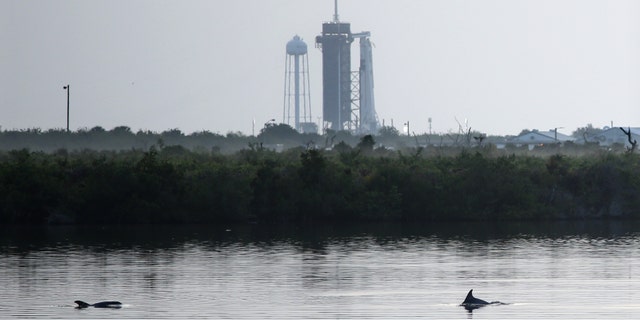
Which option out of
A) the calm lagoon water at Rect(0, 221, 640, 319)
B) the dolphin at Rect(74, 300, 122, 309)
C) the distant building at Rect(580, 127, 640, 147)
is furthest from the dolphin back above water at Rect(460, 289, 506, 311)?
the distant building at Rect(580, 127, 640, 147)

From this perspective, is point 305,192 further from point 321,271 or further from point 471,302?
point 471,302

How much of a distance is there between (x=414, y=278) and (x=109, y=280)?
9281 millimetres

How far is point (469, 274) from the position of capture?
167 feet

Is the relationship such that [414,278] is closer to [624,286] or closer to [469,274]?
[469,274]

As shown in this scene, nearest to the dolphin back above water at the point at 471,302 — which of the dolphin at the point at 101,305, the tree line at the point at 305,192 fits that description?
the dolphin at the point at 101,305

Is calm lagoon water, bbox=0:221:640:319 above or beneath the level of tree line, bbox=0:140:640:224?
beneath

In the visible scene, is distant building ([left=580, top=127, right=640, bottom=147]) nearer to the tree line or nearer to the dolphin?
the tree line

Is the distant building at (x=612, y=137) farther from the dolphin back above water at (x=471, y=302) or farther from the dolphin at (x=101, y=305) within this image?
the dolphin at (x=101, y=305)

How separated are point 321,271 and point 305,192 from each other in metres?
27.2

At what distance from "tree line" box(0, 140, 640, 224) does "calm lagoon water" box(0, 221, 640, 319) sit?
12.6 ft

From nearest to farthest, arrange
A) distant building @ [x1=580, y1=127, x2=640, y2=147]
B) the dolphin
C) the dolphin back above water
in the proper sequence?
the dolphin back above water, the dolphin, distant building @ [x1=580, y1=127, x2=640, y2=147]

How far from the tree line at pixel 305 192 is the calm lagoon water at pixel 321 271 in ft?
12.6

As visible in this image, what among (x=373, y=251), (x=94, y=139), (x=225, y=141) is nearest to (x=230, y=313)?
(x=373, y=251)

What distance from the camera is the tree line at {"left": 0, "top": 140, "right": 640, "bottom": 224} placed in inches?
3068
